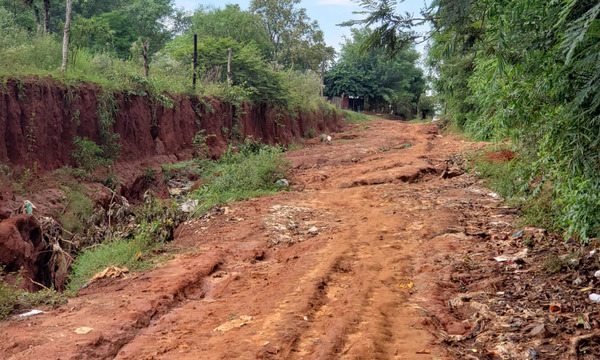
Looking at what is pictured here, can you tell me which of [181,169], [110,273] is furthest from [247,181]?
[110,273]

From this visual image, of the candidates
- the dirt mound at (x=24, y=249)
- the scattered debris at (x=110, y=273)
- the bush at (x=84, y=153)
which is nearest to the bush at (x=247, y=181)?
the bush at (x=84, y=153)

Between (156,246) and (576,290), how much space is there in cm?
541

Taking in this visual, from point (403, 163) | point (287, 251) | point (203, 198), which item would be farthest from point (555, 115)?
point (403, 163)

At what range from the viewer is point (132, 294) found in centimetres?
508

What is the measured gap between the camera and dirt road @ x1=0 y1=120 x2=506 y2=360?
3707 mm

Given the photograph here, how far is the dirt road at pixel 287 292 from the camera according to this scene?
12.2 feet

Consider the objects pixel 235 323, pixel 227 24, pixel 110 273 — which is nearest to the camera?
pixel 235 323

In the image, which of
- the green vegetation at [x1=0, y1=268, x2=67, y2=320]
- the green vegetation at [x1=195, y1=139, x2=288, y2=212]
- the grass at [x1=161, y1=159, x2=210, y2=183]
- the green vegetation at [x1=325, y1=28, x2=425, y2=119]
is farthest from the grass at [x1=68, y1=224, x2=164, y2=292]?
the green vegetation at [x1=325, y1=28, x2=425, y2=119]

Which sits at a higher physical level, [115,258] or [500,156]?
[500,156]

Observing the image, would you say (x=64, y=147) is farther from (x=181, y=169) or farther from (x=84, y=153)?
(x=181, y=169)

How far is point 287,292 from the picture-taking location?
493cm

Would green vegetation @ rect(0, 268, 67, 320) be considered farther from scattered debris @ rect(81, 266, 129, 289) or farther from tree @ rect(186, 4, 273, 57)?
tree @ rect(186, 4, 273, 57)

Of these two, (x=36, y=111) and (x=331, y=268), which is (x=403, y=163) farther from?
(x=36, y=111)

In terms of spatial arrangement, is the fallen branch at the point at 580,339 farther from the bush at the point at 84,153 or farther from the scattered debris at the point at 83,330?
the bush at the point at 84,153
